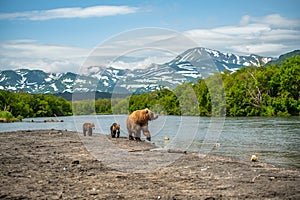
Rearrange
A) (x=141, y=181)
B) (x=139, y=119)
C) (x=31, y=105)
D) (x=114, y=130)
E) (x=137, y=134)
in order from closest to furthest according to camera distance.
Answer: (x=141, y=181) < (x=139, y=119) < (x=137, y=134) < (x=114, y=130) < (x=31, y=105)

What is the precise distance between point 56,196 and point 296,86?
83.9m

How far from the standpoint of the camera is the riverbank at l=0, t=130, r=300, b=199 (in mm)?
8969

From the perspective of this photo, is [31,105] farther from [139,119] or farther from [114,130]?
[139,119]

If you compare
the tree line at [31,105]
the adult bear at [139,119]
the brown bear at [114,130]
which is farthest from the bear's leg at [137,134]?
the tree line at [31,105]

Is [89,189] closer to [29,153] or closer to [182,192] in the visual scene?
[182,192]

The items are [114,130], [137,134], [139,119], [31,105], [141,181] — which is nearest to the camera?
[141,181]

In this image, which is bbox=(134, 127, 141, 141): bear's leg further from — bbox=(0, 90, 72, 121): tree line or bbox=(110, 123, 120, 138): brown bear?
bbox=(0, 90, 72, 121): tree line

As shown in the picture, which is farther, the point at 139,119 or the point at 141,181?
the point at 139,119

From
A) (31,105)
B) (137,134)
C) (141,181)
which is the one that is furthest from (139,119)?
(31,105)

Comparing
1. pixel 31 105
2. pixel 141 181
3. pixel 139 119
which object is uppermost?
pixel 31 105

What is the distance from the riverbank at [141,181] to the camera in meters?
8.97

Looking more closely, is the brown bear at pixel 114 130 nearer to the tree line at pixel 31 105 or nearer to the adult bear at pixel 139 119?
the adult bear at pixel 139 119

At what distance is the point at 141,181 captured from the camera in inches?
419

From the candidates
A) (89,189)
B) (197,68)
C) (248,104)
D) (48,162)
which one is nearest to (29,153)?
(48,162)
